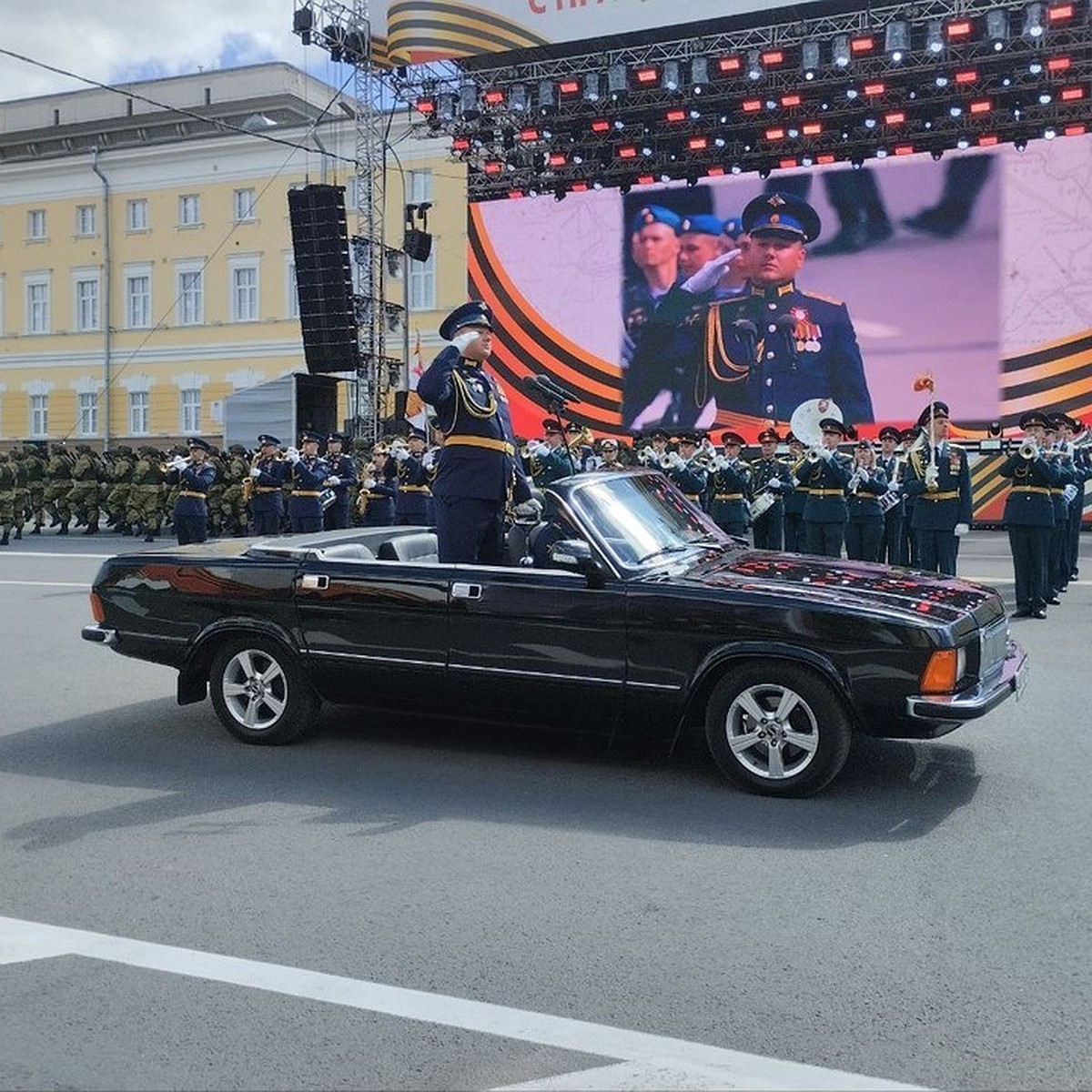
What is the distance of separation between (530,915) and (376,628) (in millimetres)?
2280

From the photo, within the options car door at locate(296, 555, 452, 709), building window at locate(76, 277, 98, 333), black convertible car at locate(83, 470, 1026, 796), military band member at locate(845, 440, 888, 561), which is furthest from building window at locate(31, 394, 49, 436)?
car door at locate(296, 555, 452, 709)

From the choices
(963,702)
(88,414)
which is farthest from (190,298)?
(963,702)

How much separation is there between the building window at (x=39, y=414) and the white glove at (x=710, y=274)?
27.5 meters

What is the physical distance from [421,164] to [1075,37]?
66.4 ft

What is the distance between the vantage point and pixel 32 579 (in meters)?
14.9

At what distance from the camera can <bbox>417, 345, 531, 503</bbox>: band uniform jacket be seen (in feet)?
22.6

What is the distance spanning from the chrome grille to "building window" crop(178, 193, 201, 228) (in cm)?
3820

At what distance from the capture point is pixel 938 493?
1178 centimetres

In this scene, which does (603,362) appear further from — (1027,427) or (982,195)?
(1027,427)

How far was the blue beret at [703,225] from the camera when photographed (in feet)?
78.7

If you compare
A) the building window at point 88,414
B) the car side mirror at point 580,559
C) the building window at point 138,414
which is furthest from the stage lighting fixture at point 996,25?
the building window at point 88,414

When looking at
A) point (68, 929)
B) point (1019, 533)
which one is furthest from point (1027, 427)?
point (68, 929)

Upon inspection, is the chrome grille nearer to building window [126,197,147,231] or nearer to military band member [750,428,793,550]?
military band member [750,428,793,550]

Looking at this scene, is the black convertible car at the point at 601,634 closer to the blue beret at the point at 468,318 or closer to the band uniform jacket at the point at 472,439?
the band uniform jacket at the point at 472,439
